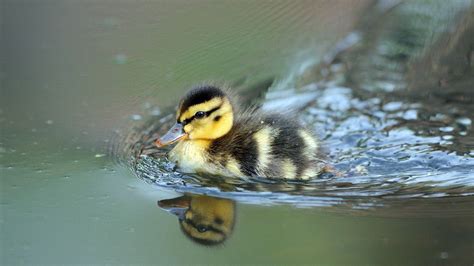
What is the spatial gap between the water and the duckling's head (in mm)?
110

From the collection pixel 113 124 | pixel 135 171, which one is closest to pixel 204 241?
pixel 135 171

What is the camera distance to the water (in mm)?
2008

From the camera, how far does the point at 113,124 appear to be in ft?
9.13

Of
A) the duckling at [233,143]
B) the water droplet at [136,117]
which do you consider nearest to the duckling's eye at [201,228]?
the duckling at [233,143]

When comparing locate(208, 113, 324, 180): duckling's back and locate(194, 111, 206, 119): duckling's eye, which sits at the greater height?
locate(194, 111, 206, 119): duckling's eye

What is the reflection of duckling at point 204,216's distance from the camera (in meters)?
2.05

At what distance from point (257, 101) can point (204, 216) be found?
998 mm

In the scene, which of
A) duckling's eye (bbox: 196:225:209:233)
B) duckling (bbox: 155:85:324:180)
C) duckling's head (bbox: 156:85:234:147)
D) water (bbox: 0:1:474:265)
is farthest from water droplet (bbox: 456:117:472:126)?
duckling's eye (bbox: 196:225:209:233)

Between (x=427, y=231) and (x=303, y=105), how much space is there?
3.60 feet

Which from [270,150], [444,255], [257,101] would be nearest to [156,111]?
[257,101]

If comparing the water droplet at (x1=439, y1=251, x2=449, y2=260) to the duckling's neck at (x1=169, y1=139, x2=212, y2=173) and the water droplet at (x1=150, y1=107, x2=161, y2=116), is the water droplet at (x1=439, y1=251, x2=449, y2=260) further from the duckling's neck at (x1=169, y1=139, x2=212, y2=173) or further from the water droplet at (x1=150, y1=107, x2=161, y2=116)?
the water droplet at (x1=150, y1=107, x2=161, y2=116)

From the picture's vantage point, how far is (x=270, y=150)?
250 cm

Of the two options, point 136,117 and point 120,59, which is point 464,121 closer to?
point 136,117

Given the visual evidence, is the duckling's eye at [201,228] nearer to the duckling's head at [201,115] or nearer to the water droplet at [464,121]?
the duckling's head at [201,115]
